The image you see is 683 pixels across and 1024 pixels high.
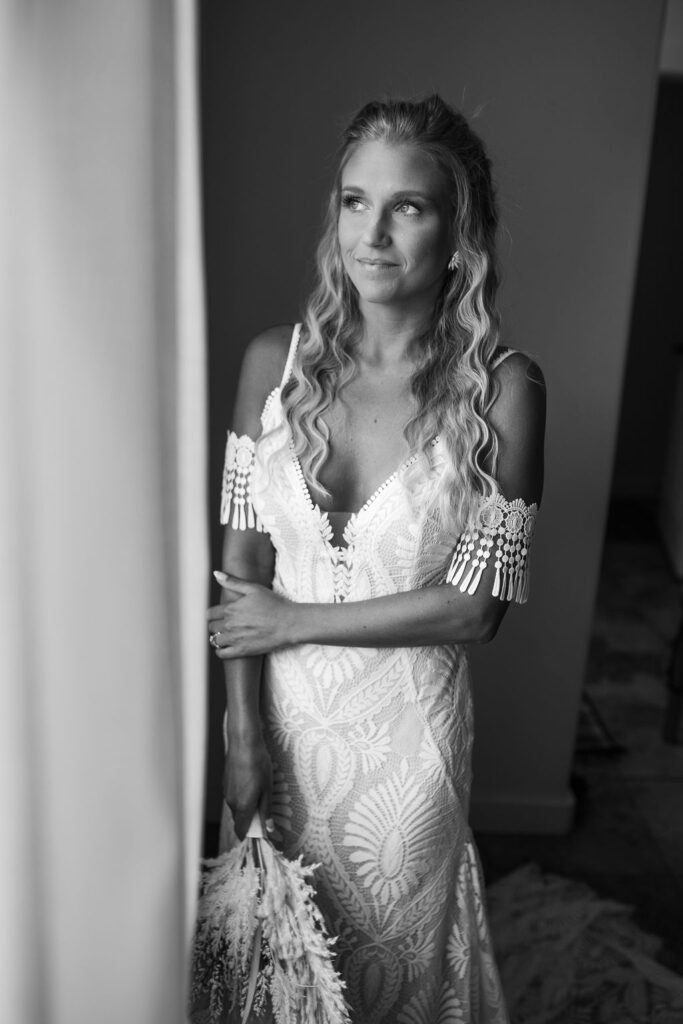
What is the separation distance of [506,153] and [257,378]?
3.46 feet

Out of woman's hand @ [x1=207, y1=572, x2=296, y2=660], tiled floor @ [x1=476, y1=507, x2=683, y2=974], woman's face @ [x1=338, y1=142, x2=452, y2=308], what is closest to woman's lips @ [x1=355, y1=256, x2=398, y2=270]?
woman's face @ [x1=338, y1=142, x2=452, y2=308]

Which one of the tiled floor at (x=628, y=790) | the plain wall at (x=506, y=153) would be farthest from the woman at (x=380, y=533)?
the tiled floor at (x=628, y=790)

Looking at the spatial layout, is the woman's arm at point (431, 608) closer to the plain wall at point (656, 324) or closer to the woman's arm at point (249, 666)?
the woman's arm at point (249, 666)

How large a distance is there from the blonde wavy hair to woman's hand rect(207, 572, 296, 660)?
189 mm

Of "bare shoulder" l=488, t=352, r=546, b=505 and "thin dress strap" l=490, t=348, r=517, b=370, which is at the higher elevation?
"thin dress strap" l=490, t=348, r=517, b=370

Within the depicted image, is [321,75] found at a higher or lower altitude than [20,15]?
higher

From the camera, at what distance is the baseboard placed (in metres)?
3.11

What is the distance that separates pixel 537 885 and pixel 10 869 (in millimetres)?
2500

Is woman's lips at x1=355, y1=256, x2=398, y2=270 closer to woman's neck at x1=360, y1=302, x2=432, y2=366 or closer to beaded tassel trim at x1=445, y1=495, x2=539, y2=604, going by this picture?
woman's neck at x1=360, y1=302, x2=432, y2=366

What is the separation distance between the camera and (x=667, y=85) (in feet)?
18.9

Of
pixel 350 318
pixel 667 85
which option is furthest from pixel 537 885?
pixel 667 85

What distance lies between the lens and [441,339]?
173 cm

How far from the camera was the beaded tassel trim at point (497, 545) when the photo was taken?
165 cm

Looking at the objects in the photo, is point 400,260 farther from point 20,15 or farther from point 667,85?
point 667,85
